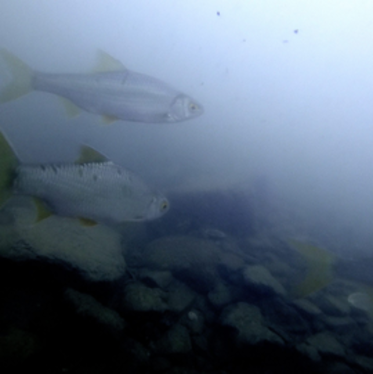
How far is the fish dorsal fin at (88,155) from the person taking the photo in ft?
9.53

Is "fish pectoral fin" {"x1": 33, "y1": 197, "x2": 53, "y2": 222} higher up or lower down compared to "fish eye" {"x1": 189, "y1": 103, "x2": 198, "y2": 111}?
lower down

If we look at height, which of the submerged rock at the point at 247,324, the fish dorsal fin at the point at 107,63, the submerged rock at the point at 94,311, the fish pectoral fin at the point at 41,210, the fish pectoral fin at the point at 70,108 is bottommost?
the submerged rock at the point at 247,324

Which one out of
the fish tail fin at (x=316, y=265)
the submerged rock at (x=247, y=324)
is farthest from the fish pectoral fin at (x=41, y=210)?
the fish tail fin at (x=316, y=265)

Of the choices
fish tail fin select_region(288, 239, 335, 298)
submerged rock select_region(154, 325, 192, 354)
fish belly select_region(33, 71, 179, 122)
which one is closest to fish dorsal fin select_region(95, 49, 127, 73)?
fish belly select_region(33, 71, 179, 122)

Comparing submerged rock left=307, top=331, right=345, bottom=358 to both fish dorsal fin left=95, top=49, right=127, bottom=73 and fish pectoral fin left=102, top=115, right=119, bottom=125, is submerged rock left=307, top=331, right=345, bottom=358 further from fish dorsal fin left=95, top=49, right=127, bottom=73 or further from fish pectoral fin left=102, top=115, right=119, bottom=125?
fish dorsal fin left=95, top=49, right=127, bottom=73

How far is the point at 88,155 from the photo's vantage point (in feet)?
9.61

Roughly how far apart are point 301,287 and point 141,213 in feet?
7.98

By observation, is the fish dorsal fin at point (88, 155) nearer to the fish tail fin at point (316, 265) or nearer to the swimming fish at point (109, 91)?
the swimming fish at point (109, 91)

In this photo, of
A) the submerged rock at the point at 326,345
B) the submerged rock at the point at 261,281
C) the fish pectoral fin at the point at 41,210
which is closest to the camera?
the fish pectoral fin at the point at 41,210

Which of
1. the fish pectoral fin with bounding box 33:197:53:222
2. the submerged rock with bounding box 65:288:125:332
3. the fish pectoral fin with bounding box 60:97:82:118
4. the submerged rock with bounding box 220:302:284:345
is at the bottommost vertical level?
the submerged rock with bounding box 220:302:284:345

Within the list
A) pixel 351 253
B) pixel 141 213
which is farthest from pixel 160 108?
pixel 351 253

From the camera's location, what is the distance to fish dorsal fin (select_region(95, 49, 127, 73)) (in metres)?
4.12

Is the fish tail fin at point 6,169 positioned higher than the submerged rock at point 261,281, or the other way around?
the fish tail fin at point 6,169

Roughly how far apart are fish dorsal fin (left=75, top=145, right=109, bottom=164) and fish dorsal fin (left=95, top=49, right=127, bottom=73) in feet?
5.41
